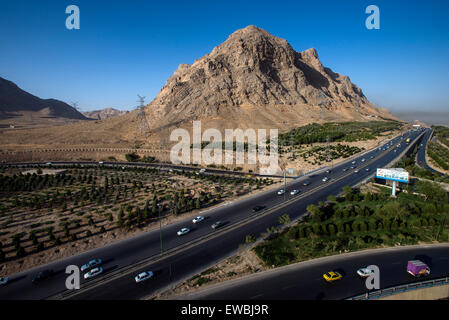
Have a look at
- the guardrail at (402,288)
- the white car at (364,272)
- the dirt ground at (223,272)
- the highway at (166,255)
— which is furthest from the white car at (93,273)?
the white car at (364,272)

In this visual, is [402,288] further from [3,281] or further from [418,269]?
[3,281]

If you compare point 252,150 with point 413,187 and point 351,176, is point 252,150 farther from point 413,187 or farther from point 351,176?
point 413,187

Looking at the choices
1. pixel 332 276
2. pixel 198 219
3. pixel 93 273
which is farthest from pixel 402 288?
pixel 93 273

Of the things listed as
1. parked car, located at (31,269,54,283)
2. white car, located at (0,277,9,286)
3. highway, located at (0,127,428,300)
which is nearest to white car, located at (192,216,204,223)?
highway, located at (0,127,428,300)

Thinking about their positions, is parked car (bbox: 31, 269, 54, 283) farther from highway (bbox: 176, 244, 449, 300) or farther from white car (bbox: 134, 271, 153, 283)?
highway (bbox: 176, 244, 449, 300)

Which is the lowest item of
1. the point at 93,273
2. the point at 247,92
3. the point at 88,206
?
the point at 93,273


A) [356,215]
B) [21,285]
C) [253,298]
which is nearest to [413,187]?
[356,215]
